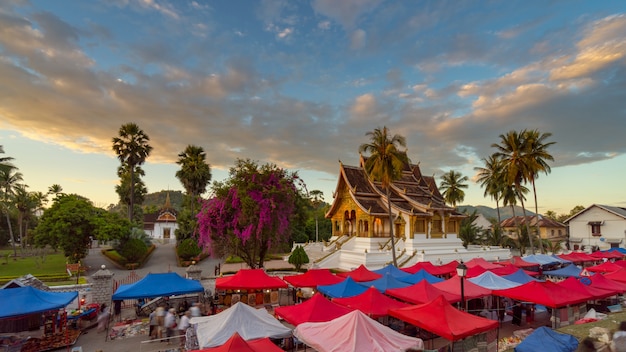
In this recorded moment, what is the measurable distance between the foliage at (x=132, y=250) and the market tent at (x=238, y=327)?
2549cm

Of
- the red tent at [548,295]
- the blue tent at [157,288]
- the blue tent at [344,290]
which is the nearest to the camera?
the red tent at [548,295]

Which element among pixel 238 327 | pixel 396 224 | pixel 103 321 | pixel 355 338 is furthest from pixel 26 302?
pixel 396 224

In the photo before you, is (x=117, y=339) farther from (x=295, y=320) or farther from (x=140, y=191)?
(x=140, y=191)

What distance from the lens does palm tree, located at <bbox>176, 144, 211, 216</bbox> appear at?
1908 inches

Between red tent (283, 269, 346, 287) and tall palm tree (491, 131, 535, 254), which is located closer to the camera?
red tent (283, 269, 346, 287)

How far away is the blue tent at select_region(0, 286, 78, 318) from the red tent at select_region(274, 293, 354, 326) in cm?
832

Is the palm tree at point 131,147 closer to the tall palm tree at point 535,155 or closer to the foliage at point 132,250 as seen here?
the foliage at point 132,250

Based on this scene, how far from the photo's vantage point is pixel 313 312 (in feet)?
37.4

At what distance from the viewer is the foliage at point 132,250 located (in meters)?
33.0

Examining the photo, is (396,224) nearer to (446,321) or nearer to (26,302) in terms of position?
(446,321)

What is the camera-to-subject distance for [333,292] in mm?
15609

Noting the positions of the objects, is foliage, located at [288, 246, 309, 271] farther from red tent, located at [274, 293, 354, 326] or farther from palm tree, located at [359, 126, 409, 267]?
red tent, located at [274, 293, 354, 326]

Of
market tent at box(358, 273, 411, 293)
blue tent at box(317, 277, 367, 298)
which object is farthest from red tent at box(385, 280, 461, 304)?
blue tent at box(317, 277, 367, 298)

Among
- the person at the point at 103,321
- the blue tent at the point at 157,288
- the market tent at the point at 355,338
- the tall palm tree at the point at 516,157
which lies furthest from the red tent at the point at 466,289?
the tall palm tree at the point at 516,157
